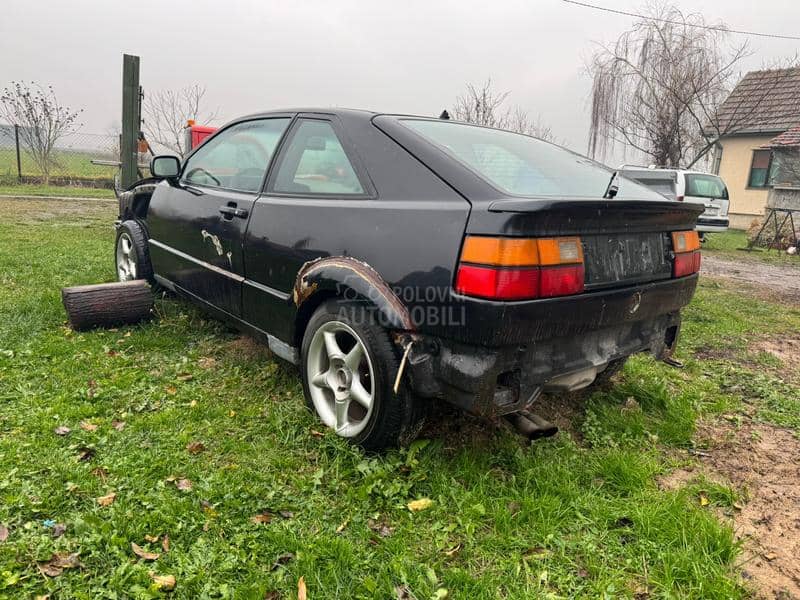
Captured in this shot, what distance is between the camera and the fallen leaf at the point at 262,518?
6.90 ft

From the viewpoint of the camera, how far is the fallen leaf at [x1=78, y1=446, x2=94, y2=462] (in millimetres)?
2445

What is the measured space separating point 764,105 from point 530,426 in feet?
75.2

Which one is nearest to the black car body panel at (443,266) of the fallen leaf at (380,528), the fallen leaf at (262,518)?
the fallen leaf at (380,528)

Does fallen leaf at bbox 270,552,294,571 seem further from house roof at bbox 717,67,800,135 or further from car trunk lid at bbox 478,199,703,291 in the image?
house roof at bbox 717,67,800,135

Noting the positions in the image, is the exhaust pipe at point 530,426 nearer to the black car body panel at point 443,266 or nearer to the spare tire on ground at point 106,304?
the black car body panel at point 443,266

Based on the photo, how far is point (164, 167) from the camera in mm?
3949

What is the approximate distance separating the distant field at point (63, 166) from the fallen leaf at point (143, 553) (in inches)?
655

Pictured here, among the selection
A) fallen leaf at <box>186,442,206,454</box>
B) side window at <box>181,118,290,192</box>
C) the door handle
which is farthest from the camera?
side window at <box>181,118,290,192</box>

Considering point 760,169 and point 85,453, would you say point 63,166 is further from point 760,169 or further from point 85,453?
point 760,169

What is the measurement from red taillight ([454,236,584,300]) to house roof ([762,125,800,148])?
18961 mm

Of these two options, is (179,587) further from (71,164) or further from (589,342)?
(71,164)

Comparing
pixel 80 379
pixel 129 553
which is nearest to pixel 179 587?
pixel 129 553

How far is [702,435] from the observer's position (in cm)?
291

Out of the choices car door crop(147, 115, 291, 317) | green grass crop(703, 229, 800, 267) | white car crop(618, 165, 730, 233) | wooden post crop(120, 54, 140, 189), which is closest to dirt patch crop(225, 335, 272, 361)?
car door crop(147, 115, 291, 317)
